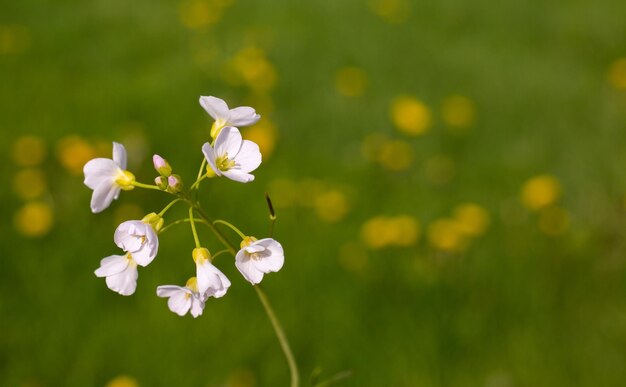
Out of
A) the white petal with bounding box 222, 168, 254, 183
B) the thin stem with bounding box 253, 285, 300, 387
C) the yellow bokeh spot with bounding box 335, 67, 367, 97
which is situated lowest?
the yellow bokeh spot with bounding box 335, 67, 367, 97

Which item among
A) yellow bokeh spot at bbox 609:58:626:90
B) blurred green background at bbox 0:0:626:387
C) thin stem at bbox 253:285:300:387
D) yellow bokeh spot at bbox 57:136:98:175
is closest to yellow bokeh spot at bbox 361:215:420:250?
blurred green background at bbox 0:0:626:387

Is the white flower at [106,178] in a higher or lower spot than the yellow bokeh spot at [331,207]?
higher

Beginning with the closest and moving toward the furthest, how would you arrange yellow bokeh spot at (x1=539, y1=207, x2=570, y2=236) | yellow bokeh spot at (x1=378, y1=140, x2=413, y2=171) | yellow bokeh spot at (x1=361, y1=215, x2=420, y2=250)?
yellow bokeh spot at (x1=361, y1=215, x2=420, y2=250), yellow bokeh spot at (x1=539, y1=207, x2=570, y2=236), yellow bokeh spot at (x1=378, y1=140, x2=413, y2=171)

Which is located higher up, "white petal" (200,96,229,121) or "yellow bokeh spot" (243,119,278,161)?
"white petal" (200,96,229,121)

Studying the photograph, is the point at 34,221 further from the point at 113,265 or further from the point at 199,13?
the point at 199,13

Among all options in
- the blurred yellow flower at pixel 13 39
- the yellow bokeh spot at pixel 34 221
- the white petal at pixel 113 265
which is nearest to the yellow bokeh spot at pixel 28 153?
the yellow bokeh spot at pixel 34 221

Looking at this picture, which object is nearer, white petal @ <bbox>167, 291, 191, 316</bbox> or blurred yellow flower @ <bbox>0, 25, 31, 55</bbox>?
white petal @ <bbox>167, 291, 191, 316</bbox>

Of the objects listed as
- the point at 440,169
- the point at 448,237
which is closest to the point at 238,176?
the point at 448,237

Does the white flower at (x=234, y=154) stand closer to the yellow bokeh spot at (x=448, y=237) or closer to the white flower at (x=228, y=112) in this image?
the white flower at (x=228, y=112)

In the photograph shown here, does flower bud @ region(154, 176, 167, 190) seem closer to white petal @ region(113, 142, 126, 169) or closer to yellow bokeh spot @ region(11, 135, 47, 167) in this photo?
A: white petal @ region(113, 142, 126, 169)
